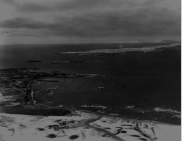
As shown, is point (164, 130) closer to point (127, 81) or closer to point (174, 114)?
point (174, 114)

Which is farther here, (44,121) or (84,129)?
(44,121)

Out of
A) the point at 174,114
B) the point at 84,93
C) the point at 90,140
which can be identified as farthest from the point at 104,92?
the point at 90,140

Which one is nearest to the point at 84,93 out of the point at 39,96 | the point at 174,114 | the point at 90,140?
the point at 39,96

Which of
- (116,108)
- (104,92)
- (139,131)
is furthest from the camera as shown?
(104,92)

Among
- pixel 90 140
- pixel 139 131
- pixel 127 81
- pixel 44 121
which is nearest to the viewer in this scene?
pixel 90 140

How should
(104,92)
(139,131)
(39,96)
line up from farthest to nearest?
(104,92), (39,96), (139,131)

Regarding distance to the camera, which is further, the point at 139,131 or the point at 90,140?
the point at 139,131

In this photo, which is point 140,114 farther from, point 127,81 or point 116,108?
point 127,81

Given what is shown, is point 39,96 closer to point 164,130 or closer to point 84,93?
point 84,93

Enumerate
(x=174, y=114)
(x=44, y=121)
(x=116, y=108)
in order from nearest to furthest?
(x=44, y=121) < (x=174, y=114) < (x=116, y=108)
